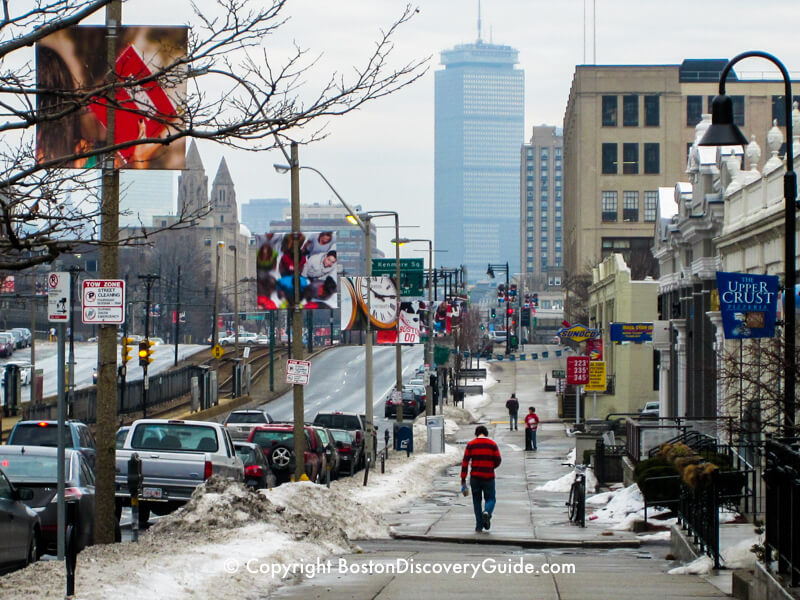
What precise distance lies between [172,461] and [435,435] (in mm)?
23681

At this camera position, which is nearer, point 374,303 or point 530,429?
point 374,303

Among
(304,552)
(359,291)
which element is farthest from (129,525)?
(359,291)

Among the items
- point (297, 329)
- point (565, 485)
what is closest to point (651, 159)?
point (565, 485)

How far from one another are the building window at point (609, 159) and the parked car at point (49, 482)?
244ft

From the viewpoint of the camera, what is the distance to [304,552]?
45.7 ft

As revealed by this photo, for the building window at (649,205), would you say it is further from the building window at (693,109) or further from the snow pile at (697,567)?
the snow pile at (697,567)

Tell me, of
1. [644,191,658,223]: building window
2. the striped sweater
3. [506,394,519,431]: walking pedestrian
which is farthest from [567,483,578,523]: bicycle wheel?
[644,191,658,223]: building window

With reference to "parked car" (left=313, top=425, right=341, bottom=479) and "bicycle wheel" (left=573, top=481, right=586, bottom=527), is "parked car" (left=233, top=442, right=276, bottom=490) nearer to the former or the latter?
"parked car" (left=313, top=425, right=341, bottom=479)

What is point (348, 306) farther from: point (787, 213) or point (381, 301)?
point (787, 213)

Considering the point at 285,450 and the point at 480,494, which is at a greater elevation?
the point at 480,494

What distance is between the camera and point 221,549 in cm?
1317

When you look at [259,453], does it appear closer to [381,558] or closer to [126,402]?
[381,558]

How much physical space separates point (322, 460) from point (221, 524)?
14.2 metres

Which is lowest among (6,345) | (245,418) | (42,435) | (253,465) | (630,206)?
(245,418)
